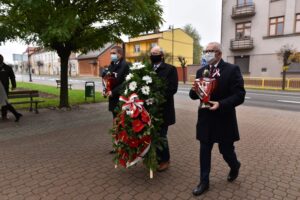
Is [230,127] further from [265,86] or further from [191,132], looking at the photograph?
[265,86]

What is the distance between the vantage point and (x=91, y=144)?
5547 millimetres

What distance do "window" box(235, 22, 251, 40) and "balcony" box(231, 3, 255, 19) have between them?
40.4 inches

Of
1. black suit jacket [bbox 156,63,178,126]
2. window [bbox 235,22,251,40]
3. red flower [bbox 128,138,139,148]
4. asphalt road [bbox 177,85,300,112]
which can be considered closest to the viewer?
red flower [bbox 128,138,139,148]

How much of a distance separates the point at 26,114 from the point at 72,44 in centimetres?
312

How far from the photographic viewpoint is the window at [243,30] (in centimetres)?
2906

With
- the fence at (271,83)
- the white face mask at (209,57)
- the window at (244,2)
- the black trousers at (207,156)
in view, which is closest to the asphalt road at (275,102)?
the fence at (271,83)

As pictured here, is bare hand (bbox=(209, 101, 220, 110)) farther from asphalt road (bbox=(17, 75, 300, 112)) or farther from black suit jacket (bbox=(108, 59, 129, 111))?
asphalt road (bbox=(17, 75, 300, 112))

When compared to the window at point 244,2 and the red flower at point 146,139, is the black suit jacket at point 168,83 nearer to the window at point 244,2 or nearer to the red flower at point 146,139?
the red flower at point 146,139

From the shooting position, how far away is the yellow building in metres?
45.0

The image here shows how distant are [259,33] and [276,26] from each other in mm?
1827

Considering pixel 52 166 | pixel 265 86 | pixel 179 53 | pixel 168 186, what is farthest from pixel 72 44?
pixel 179 53

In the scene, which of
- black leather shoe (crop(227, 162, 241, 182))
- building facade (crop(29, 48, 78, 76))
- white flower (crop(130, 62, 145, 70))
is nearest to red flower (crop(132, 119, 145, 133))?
white flower (crop(130, 62, 145, 70))

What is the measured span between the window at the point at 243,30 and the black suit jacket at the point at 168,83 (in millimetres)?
28506

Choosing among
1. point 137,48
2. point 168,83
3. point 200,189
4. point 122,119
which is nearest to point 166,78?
point 168,83
